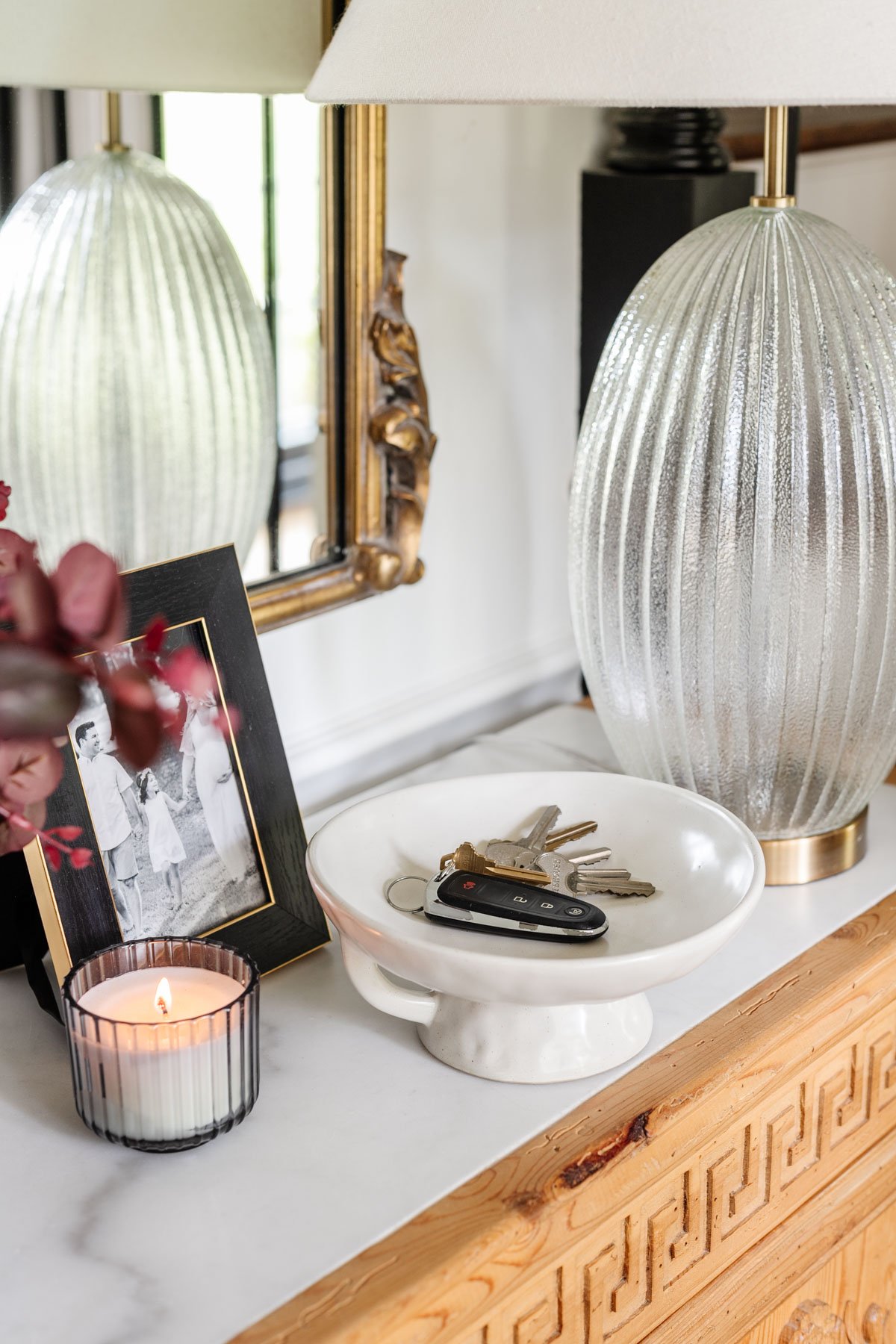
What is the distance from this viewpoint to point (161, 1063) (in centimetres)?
49

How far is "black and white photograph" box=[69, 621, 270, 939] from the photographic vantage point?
1.88 ft

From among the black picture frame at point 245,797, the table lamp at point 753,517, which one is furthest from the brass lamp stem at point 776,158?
the black picture frame at point 245,797

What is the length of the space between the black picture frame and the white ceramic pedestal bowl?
5 centimetres

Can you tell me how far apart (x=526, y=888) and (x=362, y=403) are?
331mm

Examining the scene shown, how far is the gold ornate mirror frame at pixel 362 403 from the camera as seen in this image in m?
0.74

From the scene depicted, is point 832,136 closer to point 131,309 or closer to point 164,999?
point 131,309

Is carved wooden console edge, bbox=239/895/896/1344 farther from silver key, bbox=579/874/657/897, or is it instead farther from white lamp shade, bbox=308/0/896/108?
white lamp shade, bbox=308/0/896/108

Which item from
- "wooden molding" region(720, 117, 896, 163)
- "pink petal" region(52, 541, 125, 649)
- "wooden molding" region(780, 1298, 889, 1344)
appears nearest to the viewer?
"pink petal" region(52, 541, 125, 649)

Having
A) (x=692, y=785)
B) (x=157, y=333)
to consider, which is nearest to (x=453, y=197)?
(x=157, y=333)

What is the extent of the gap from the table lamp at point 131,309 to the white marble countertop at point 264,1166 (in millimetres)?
234

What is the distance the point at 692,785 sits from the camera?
0.70 m

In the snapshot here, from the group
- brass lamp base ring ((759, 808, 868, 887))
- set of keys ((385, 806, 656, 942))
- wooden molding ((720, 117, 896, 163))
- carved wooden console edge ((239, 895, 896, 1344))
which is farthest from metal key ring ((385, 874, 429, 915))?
wooden molding ((720, 117, 896, 163))

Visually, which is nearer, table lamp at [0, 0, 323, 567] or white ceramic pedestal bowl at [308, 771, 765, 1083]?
white ceramic pedestal bowl at [308, 771, 765, 1083]

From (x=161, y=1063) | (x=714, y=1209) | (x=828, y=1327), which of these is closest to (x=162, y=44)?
(x=161, y=1063)
